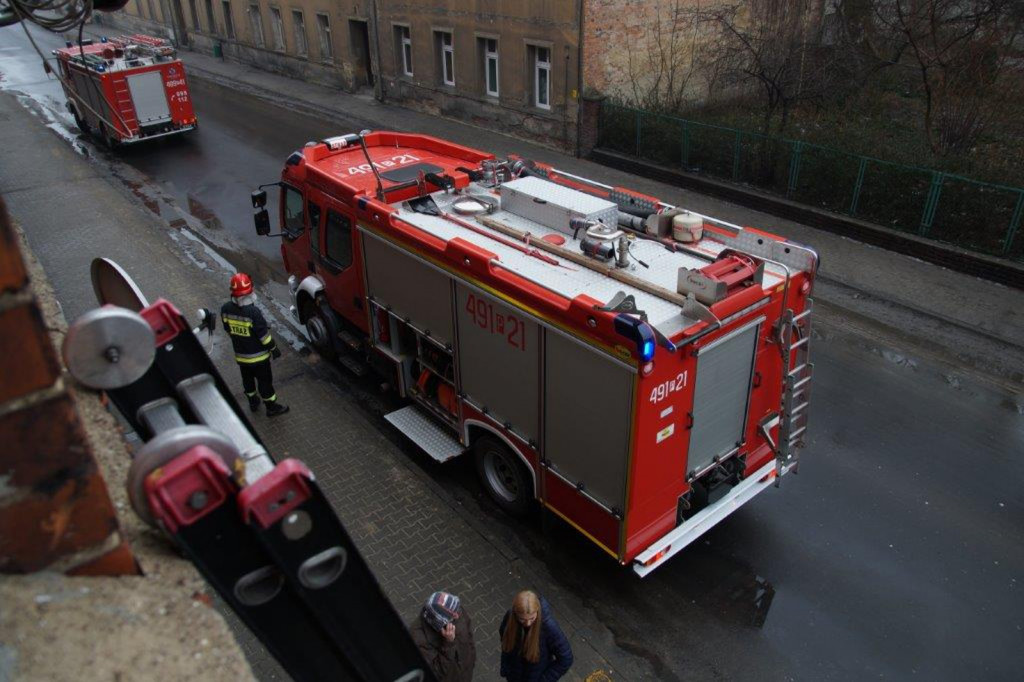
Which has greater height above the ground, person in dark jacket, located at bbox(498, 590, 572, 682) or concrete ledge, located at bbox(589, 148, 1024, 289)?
person in dark jacket, located at bbox(498, 590, 572, 682)

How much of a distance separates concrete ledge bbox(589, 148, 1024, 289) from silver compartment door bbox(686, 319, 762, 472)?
835 cm

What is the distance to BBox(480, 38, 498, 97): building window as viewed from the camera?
66.4 ft

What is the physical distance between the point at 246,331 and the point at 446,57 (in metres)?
15.6

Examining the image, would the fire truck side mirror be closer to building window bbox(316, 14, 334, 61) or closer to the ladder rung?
the ladder rung

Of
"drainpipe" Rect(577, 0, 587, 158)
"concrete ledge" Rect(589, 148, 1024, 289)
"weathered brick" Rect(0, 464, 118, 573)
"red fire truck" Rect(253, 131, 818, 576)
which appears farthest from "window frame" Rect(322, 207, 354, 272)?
"drainpipe" Rect(577, 0, 587, 158)

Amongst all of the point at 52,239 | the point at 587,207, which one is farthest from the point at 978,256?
the point at 52,239

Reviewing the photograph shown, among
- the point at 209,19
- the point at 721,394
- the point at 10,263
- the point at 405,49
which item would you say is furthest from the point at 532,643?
the point at 209,19

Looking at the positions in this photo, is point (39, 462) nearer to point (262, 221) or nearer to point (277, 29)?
point (262, 221)

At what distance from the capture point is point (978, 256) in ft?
41.0

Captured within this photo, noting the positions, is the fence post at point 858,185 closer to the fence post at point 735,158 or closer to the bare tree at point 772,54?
the fence post at point 735,158

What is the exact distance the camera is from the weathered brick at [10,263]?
1.51m

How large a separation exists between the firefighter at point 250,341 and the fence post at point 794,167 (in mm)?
10481

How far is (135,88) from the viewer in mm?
18828

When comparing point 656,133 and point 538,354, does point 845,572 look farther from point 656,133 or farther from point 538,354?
point 656,133
